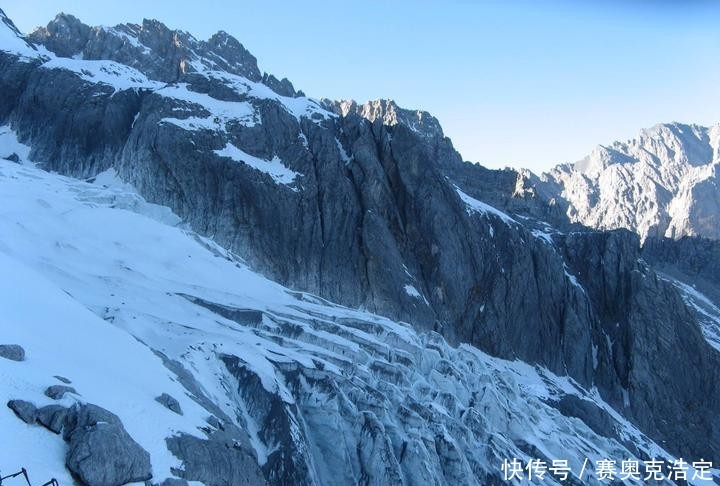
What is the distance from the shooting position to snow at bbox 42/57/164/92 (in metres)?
102

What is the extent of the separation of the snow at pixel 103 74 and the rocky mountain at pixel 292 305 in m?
0.57

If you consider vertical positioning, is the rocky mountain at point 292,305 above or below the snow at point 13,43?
below

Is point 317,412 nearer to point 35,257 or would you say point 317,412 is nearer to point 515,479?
point 515,479

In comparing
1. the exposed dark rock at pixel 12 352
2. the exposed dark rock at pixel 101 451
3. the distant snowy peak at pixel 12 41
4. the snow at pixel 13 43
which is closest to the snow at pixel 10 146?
the snow at pixel 13 43

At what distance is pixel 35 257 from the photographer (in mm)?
53156

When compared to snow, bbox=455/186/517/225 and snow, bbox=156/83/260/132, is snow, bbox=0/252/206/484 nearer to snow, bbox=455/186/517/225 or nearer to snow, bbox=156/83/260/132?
snow, bbox=156/83/260/132

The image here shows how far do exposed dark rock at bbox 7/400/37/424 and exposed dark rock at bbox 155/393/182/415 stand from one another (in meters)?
7.46

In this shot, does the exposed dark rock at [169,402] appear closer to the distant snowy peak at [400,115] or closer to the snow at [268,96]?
the snow at [268,96]

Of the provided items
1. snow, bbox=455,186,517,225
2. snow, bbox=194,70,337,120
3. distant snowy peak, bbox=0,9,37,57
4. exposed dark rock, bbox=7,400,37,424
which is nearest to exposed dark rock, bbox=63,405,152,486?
exposed dark rock, bbox=7,400,37,424

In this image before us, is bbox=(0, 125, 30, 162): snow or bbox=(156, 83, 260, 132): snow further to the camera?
bbox=(0, 125, 30, 162): snow

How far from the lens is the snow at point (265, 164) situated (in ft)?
283

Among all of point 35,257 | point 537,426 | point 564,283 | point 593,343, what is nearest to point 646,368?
point 593,343

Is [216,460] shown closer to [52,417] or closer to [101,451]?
[101,451]

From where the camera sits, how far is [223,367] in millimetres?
44031
